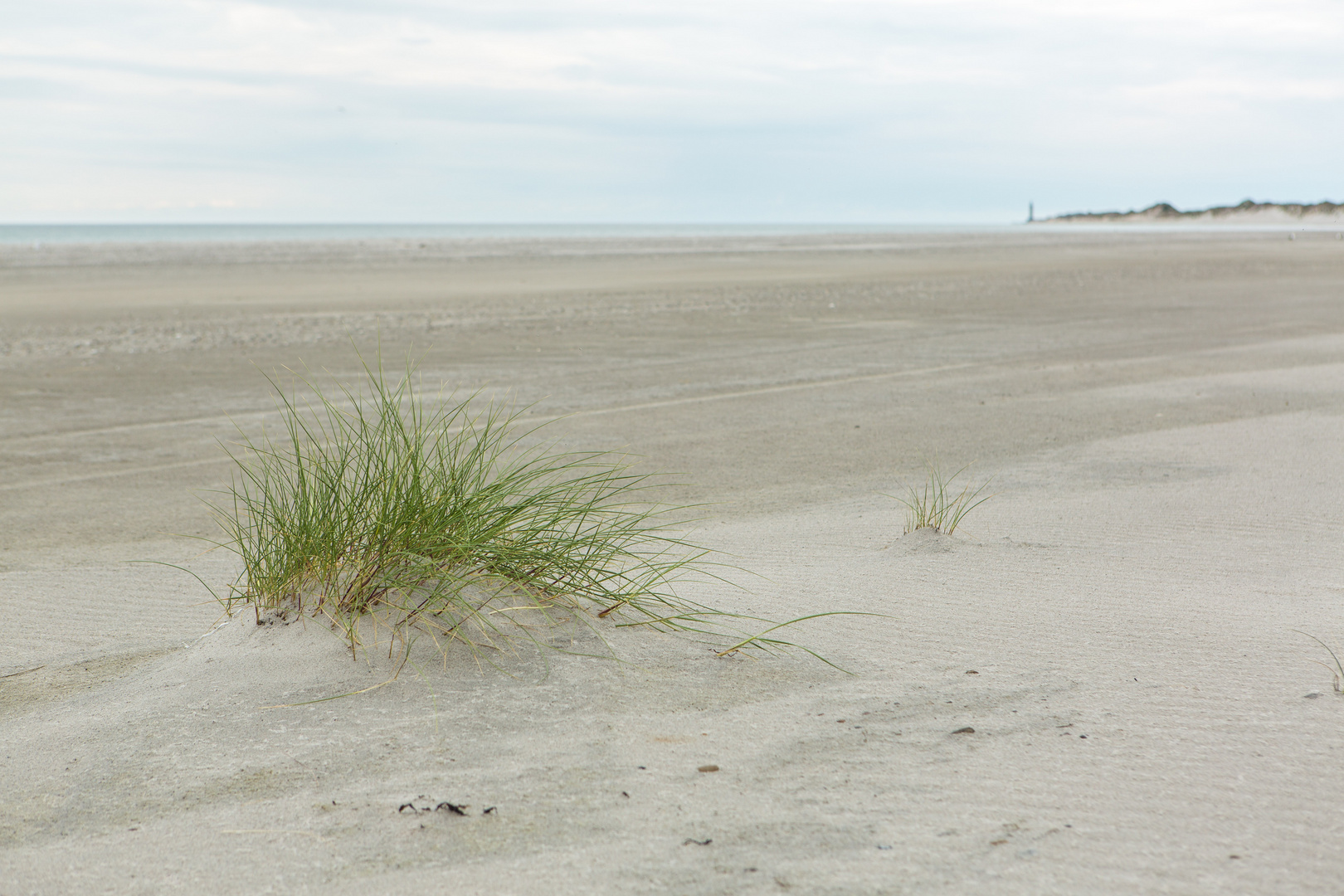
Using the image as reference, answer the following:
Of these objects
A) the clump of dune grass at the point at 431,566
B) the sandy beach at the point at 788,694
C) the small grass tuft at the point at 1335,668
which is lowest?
the sandy beach at the point at 788,694

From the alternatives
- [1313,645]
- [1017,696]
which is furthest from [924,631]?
[1313,645]

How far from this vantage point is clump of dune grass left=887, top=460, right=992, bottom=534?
379 centimetres

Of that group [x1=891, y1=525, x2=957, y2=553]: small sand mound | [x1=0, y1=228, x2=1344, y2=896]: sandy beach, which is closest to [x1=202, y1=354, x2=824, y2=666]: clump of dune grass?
[x1=0, y1=228, x2=1344, y2=896]: sandy beach

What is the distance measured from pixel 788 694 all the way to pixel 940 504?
2.14 m

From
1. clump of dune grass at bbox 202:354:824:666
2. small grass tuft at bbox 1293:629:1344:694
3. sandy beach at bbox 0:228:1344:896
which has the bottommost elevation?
sandy beach at bbox 0:228:1344:896

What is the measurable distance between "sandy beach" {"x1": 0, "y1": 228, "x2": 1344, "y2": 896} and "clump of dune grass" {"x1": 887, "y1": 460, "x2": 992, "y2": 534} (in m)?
0.10

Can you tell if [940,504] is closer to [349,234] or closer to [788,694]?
[788,694]

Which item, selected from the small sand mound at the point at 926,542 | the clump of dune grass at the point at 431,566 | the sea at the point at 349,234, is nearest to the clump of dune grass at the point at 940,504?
the small sand mound at the point at 926,542

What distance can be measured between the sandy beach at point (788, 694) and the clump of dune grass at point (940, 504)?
0.10m

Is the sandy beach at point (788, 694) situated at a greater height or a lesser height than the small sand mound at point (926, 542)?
lesser

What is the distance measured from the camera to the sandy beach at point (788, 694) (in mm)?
1839

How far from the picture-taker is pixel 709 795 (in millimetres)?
2029

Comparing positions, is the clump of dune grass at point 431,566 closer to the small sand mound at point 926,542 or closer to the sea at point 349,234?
the small sand mound at point 926,542

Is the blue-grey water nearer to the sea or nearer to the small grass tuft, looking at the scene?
the sea
